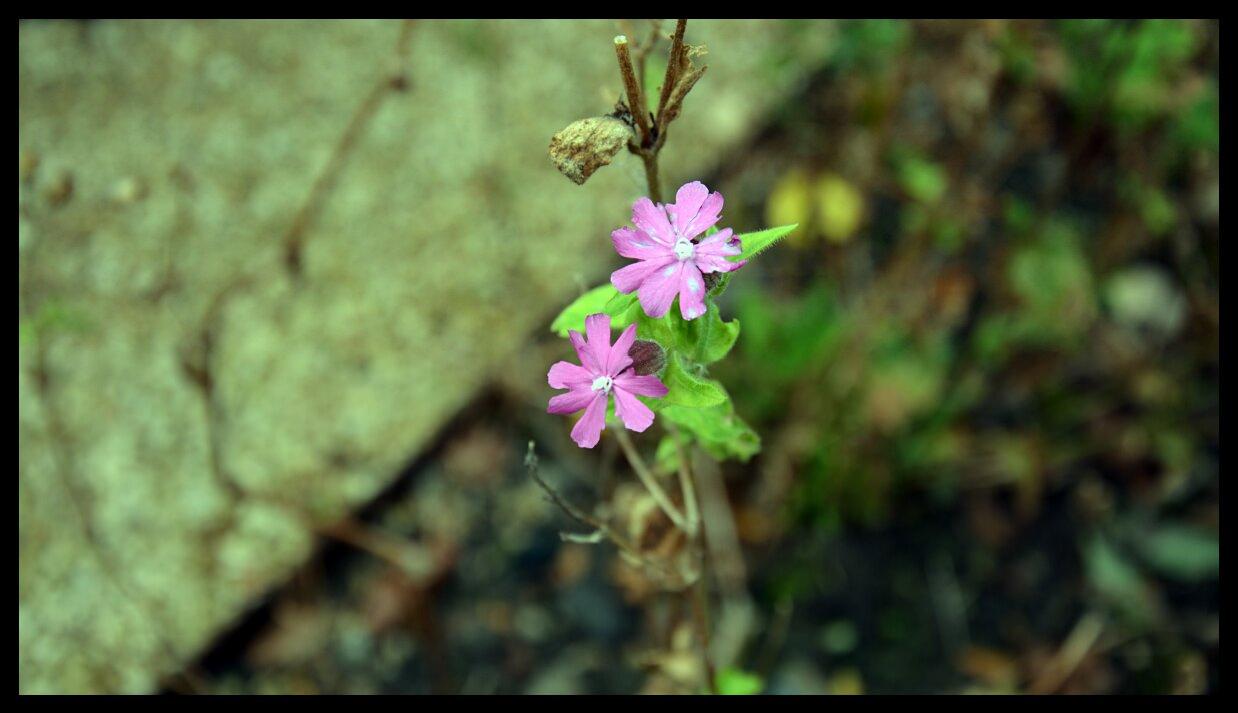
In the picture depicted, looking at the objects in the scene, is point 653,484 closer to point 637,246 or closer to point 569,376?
point 569,376

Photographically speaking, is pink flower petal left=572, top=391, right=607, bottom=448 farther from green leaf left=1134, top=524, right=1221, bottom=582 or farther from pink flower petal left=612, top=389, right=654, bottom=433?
green leaf left=1134, top=524, right=1221, bottom=582

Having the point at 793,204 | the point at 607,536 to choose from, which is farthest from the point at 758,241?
the point at 793,204

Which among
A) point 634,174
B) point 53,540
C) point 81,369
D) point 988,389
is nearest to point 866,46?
point 988,389

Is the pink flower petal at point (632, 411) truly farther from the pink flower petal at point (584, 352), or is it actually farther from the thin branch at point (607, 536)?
the thin branch at point (607, 536)

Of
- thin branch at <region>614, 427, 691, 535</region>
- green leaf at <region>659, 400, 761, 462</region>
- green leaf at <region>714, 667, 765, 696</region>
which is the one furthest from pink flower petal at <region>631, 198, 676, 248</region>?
green leaf at <region>714, 667, 765, 696</region>

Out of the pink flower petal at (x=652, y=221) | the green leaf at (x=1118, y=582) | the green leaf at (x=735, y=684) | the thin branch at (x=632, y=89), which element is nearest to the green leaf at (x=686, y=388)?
the pink flower petal at (x=652, y=221)

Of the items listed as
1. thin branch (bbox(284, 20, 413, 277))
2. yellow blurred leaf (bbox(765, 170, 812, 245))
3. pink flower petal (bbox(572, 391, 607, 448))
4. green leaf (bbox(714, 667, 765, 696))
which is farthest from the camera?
yellow blurred leaf (bbox(765, 170, 812, 245))
